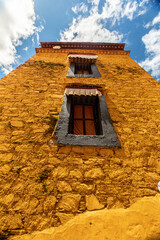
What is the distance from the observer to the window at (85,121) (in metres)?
1.99

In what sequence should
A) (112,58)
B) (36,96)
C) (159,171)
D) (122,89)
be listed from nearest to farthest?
(159,171) → (36,96) → (122,89) → (112,58)

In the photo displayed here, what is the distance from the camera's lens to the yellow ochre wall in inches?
53.1

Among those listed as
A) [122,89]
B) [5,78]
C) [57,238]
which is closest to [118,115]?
[122,89]


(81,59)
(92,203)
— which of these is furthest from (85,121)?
(81,59)

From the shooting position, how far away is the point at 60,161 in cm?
173

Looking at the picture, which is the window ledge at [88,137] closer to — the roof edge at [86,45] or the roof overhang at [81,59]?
the roof overhang at [81,59]

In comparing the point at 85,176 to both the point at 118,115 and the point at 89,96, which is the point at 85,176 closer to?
the point at 118,115

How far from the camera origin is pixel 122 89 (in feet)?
10.5

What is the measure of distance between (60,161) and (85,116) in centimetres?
140

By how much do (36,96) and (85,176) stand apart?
90.2 inches

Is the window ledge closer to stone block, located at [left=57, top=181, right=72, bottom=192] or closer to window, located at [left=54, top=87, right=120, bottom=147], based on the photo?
window, located at [left=54, top=87, right=120, bottom=147]

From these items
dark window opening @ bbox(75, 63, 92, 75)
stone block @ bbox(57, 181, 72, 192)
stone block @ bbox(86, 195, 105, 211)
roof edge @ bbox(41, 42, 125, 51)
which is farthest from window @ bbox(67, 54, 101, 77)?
stone block @ bbox(86, 195, 105, 211)

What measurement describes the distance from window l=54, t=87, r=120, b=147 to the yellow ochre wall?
5.3 inches

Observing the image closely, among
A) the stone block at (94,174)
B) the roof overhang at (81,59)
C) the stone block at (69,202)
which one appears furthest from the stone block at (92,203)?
the roof overhang at (81,59)
